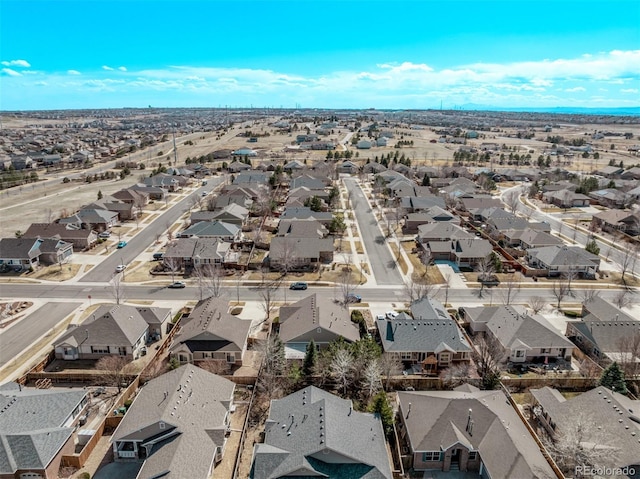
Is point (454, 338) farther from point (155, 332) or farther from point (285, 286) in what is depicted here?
point (155, 332)

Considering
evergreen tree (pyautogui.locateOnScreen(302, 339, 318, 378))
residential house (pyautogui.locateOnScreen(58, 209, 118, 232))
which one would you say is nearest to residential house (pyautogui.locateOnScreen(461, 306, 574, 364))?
evergreen tree (pyautogui.locateOnScreen(302, 339, 318, 378))

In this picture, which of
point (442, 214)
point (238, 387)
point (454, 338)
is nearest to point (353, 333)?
point (454, 338)

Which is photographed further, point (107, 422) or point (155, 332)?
point (155, 332)

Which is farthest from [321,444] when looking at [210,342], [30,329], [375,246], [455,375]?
[375,246]

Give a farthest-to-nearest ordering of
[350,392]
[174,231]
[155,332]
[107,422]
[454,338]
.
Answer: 1. [174,231]
2. [155,332]
3. [454,338]
4. [350,392]
5. [107,422]

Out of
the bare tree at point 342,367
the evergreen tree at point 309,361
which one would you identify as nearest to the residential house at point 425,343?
the bare tree at point 342,367

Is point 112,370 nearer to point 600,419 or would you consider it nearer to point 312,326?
point 312,326
